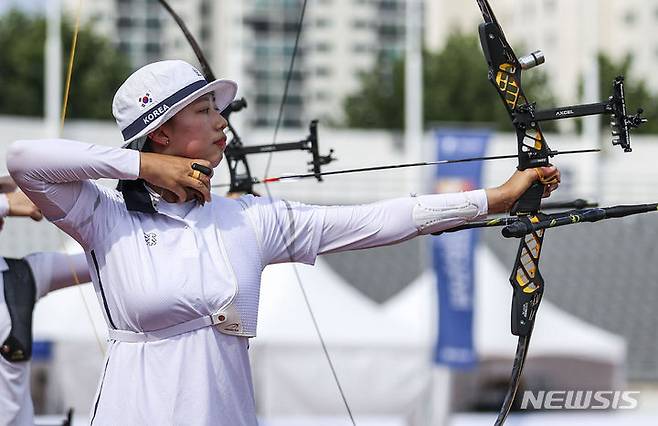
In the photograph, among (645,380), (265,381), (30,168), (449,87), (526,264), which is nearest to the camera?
(30,168)

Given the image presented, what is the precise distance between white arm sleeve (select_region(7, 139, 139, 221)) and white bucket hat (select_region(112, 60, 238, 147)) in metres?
0.10

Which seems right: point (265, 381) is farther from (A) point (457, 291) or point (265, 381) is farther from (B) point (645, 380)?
(B) point (645, 380)

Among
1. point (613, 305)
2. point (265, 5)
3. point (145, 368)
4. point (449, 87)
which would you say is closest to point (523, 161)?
point (145, 368)

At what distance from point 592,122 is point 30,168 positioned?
634 inches

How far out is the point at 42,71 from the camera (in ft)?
128

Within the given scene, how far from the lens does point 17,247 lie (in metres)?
11.1

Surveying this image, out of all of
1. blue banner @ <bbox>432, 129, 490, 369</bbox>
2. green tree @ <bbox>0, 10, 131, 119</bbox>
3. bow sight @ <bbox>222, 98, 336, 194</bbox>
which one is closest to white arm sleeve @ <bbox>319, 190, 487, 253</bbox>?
bow sight @ <bbox>222, 98, 336, 194</bbox>

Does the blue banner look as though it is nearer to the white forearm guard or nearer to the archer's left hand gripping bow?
the archer's left hand gripping bow

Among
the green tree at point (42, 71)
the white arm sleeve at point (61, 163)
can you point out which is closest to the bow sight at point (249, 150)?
the white arm sleeve at point (61, 163)

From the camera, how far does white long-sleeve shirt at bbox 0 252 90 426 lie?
13.5ft

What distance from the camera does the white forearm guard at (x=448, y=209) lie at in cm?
296

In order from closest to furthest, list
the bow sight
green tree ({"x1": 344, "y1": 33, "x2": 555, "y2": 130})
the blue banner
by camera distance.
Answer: the bow sight < the blue banner < green tree ({"x1": 344, "y1": 33, "x2": 555, "y2": 130})

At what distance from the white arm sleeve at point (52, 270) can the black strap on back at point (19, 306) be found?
0.09 feet

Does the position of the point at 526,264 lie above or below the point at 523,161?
below
